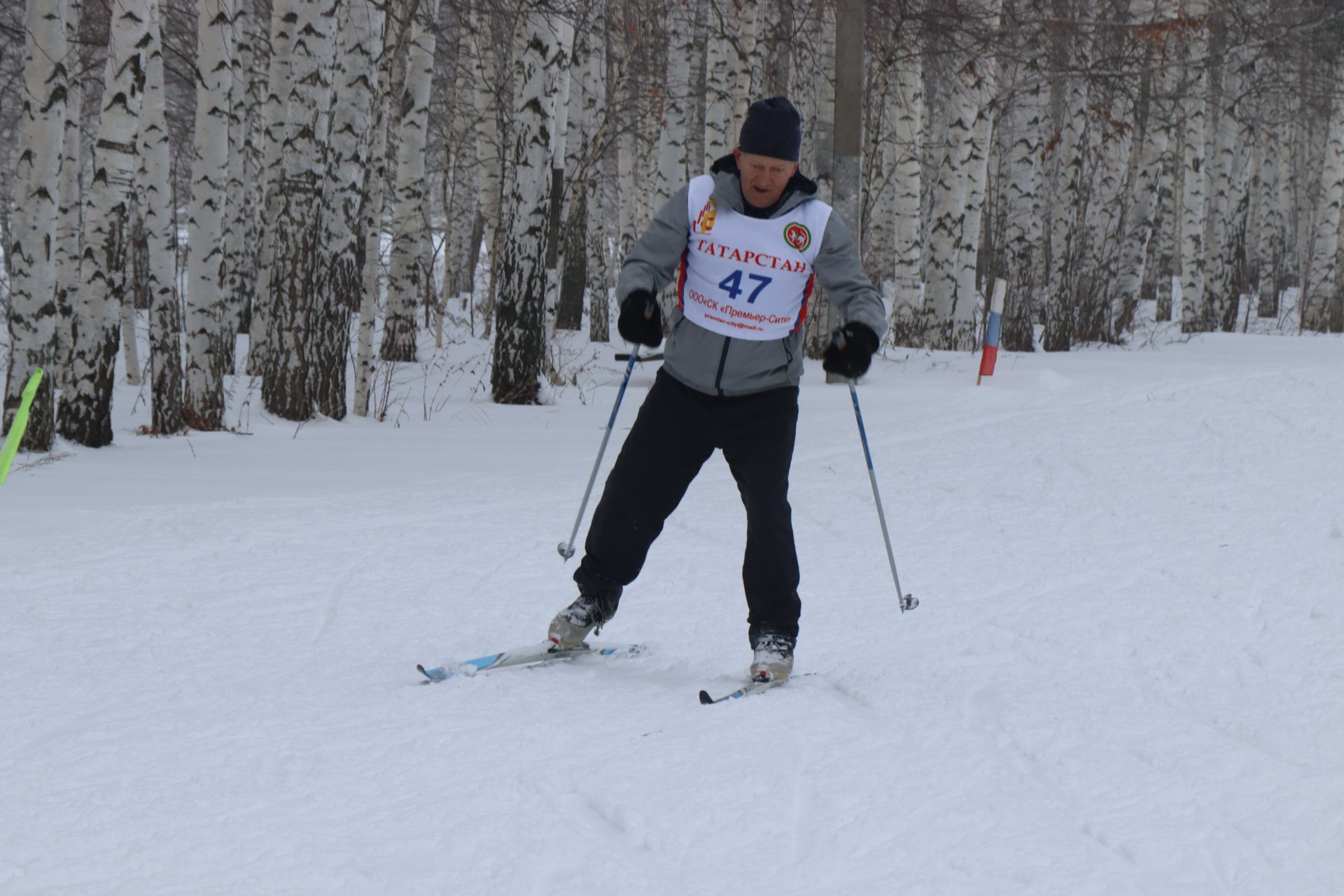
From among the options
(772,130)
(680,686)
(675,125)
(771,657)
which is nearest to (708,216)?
(772,130)

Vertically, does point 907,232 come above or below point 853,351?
above

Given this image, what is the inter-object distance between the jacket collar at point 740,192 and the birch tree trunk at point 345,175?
6.92 meters

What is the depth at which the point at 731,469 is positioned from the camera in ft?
13.7

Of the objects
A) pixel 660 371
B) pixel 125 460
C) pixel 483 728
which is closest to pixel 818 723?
pixel 483 728

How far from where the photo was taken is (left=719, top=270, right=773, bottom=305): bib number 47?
4.01m

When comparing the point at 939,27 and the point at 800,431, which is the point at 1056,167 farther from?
the point at 800,431

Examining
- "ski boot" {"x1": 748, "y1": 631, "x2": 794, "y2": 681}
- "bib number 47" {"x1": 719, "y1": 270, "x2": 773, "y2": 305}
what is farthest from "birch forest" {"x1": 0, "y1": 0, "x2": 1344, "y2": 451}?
"ski boot" {"x1": 748, "y1": 631, "x2": 794, "y2": 681}

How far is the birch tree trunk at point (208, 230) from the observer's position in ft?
32.9

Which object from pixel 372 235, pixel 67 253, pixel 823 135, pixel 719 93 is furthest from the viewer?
pixel 719 93

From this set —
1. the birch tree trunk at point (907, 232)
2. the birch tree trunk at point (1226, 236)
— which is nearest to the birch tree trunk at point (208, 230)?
the birch tree trunk at point (907, 232)

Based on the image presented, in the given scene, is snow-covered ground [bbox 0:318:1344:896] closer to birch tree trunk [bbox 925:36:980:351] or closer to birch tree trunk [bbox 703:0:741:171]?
birch tree trunk [bbox 925:36:980:351]

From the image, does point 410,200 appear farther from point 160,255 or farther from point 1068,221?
point 1068,221

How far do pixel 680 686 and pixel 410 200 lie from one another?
37.4 ft

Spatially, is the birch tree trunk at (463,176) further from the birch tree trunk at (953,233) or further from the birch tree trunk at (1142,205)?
the birch tree trunk at (1142,205)
